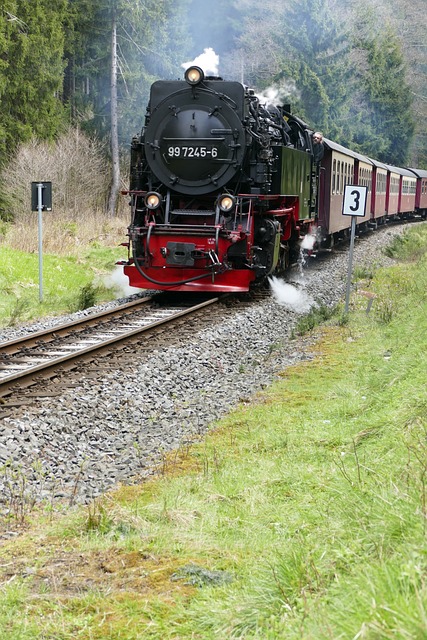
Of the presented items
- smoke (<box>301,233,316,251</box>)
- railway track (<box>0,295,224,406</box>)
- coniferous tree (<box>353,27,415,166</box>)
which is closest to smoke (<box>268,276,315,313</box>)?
railway track (<box>0,295,224,406</box>)

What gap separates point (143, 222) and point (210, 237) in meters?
Answer: 1.55

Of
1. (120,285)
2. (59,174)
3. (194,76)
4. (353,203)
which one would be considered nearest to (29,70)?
(59,174)

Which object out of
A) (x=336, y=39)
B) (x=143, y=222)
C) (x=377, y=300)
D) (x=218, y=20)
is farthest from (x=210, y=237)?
(x=218, y=20)

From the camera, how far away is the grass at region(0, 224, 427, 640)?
2.95 meters

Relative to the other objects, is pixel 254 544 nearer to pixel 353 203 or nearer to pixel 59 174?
pixel 353 203

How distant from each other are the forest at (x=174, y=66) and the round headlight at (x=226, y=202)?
1643 cm

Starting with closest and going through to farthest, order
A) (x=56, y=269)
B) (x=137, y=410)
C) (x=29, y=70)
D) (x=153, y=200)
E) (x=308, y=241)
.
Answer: (x=137, y=410), (x=153, y=200), (x=308, y=241), (x=56, y=269), (x=29, y=70)

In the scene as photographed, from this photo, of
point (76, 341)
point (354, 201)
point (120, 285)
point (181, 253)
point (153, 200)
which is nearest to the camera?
point (76, 341)

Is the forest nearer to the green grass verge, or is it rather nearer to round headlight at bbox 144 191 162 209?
the green grass verge

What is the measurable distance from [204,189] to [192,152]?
2.09ft

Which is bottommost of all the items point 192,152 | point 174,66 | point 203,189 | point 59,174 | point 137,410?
point 137,410

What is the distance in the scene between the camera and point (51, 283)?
1727 cm

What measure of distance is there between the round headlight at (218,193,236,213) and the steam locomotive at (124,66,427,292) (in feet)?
0.05

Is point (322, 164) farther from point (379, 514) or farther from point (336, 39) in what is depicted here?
point (336, 39)
